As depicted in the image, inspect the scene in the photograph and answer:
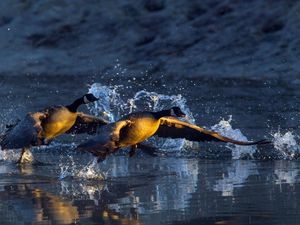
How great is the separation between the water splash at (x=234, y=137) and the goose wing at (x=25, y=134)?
3.21 meters

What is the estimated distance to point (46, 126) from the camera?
12367 mm

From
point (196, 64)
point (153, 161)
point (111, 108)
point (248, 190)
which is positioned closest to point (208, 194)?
point (248, 190)

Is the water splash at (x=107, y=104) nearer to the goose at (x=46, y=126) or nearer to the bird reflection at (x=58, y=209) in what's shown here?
the goose at (x=46, y=126)

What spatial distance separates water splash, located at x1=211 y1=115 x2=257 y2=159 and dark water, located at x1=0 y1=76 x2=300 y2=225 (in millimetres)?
25

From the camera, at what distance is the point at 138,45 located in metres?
27.0

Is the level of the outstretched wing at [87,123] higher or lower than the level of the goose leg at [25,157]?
higher

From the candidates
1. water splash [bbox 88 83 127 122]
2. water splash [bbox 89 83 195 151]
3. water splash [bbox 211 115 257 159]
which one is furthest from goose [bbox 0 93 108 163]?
water splash [bbox 88 83 127 122]

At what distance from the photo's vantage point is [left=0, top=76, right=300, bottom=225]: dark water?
8.30 meters

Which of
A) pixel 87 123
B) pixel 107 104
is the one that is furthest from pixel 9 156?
pixel 107 104

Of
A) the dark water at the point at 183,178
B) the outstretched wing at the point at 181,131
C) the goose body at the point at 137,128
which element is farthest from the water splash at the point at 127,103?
the goose body at the point at 137,128

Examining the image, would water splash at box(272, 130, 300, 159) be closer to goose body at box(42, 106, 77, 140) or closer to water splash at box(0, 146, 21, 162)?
goose body at box(42, 106, 77, 140)

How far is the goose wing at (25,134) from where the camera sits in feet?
35.9

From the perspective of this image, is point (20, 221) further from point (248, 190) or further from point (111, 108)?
point (111, 108)

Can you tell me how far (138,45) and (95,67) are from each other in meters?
2.70
